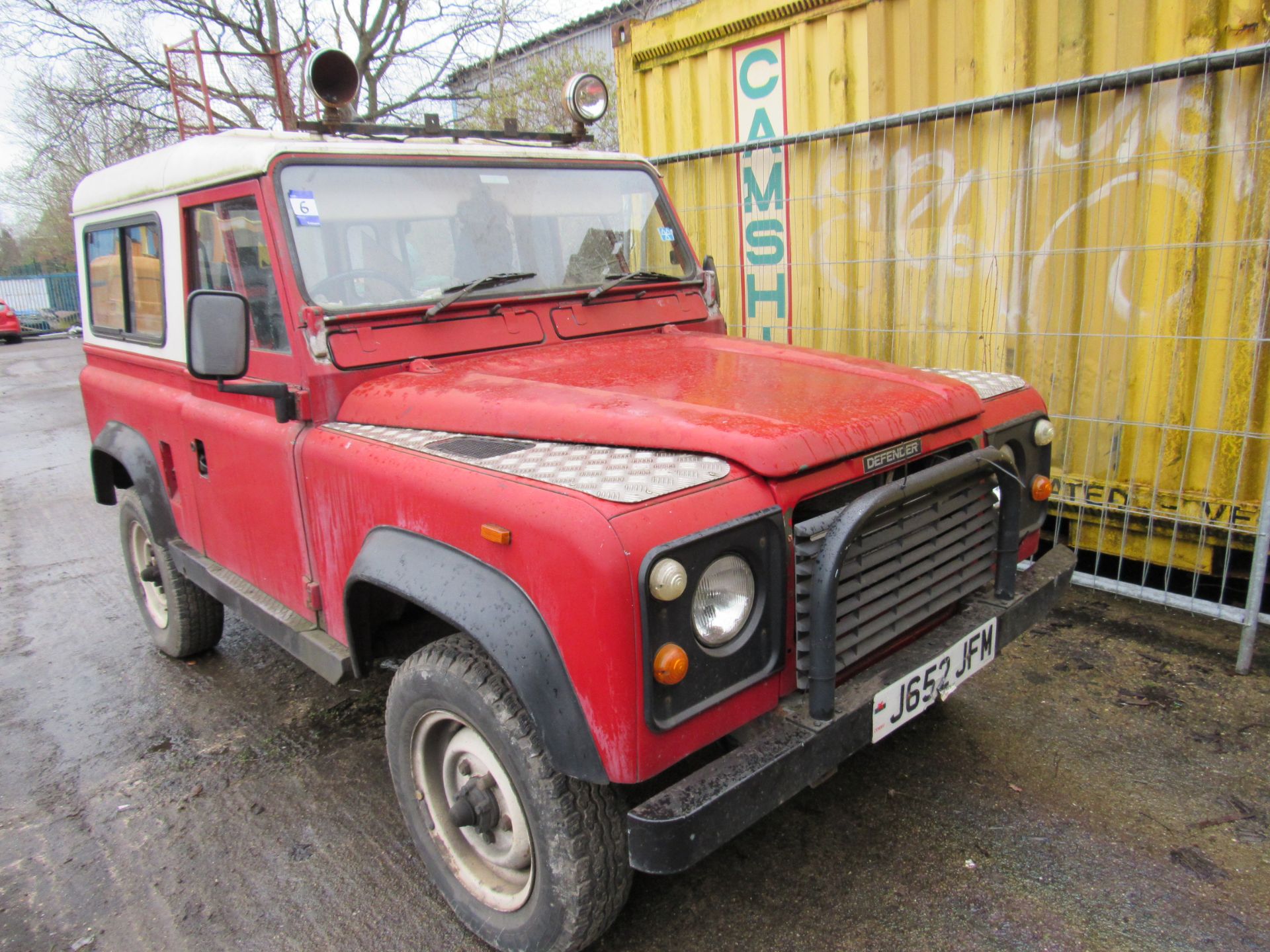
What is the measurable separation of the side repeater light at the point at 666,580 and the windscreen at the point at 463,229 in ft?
5.24

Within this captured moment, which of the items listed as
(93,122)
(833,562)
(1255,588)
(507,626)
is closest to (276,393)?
(507,626)

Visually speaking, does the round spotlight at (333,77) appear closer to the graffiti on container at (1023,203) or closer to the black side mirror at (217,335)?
the black side mirror at (217,335)

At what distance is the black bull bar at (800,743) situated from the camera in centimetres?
182

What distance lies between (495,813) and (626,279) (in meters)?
2.04

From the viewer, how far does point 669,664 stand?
1798mm

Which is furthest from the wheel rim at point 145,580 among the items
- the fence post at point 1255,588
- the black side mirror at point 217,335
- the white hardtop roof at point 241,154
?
the fence post at point 1255,588

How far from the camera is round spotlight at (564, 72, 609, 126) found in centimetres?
379

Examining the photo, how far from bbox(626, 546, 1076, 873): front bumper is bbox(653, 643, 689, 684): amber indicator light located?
26 centimetres

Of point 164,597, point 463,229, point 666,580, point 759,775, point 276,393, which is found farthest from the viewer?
point 164,597

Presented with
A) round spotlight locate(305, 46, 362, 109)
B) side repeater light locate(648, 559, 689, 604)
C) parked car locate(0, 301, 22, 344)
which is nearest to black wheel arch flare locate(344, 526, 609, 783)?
side repeater light locate(648, 559, 689, 604)

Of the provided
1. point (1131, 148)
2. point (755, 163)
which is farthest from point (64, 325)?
point (1131, 148)

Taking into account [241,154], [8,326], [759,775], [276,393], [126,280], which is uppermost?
[241,154]

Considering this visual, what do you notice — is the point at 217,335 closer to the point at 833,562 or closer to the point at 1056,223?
the point at 833,562

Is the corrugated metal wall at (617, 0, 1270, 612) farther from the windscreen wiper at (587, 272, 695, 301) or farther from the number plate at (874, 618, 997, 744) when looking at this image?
the number plate at (874, 618, 997, 744)
